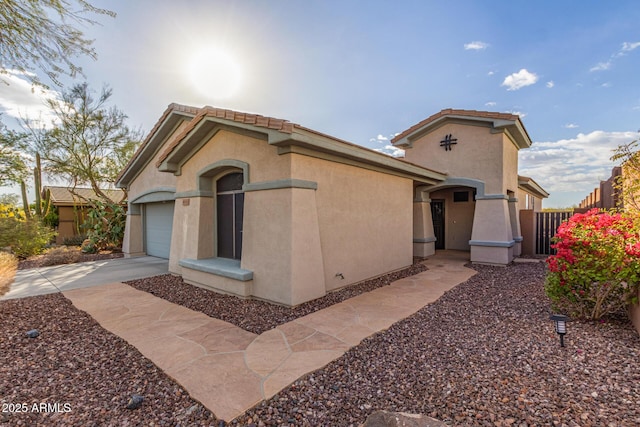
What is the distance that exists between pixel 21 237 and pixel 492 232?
747 inches

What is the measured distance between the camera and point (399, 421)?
217 cm

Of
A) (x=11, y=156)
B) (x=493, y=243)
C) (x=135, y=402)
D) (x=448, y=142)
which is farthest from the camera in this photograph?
(x=11, y=156)

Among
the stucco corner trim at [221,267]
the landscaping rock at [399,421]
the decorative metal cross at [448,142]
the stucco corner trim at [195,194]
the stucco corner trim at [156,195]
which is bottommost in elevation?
the landscaping rock at [399,421]

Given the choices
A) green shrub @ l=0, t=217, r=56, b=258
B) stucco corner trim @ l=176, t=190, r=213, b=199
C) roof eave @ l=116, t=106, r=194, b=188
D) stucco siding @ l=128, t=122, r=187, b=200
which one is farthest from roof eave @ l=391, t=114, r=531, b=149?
green shrub @ l=0, t=217, r=56, b=258

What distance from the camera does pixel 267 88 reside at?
8609mm

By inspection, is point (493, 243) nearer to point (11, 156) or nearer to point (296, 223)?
point (296, 223)

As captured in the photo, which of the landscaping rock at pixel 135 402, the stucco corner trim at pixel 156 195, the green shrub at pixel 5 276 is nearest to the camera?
the landscaping rock at pixel 135 402

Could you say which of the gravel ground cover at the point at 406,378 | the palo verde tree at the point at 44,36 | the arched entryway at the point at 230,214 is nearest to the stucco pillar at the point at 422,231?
the gravel ground cover at the point at 406,378

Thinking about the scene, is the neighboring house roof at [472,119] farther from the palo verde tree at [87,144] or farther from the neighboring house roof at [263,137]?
the palo verde tree at [87,144]

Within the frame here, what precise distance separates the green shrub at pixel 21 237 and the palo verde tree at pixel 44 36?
10531mm

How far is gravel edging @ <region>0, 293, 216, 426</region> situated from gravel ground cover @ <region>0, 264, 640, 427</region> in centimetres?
1

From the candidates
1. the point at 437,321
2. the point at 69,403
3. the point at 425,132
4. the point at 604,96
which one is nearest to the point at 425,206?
the point at 425,132

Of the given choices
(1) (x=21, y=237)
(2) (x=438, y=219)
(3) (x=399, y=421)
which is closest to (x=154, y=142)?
(1) (x=21, y=237)

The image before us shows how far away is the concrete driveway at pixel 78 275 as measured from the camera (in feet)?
22.7
